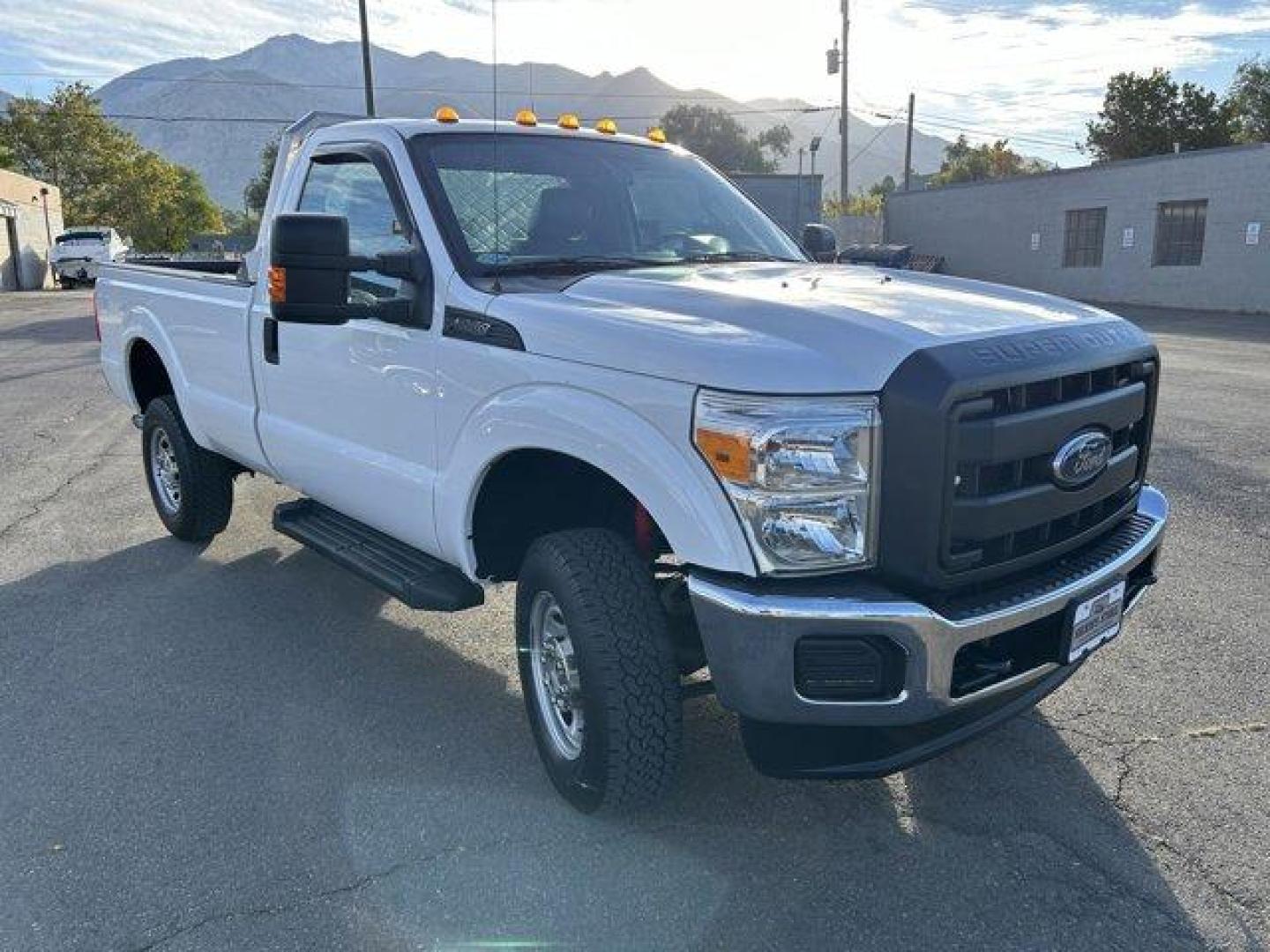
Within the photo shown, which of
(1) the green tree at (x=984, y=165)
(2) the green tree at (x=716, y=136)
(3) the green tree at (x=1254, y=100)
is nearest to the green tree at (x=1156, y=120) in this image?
(3) the green tree at (x=1254, y=100)

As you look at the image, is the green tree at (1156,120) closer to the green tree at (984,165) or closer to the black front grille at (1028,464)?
the green tree at (984,165)

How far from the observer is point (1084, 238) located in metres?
30.2

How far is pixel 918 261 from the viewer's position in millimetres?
34031

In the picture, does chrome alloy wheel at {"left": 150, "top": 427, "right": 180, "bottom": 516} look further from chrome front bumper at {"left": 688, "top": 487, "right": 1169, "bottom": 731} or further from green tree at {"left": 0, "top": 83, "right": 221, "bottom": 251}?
green tree at {"left": 0, "top": 83, "right": 221, "bottom": 251}

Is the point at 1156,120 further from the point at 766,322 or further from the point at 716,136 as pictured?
the point at 716,136

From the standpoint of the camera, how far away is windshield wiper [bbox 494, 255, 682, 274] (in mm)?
3650

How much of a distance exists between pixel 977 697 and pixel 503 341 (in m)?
1.67

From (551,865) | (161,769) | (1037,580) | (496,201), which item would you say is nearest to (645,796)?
(551,865)

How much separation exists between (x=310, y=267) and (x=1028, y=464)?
2.05 metres

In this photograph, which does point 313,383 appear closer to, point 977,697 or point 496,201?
point 496,201

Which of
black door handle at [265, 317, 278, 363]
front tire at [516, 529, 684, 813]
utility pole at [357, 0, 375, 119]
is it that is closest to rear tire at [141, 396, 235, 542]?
black door handle at [265, 317, 278, 363]

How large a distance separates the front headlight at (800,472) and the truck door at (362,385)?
1387 mm

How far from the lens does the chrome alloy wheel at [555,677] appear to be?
3277mm

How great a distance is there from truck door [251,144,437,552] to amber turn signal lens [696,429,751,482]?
Result: 50.5 inches
